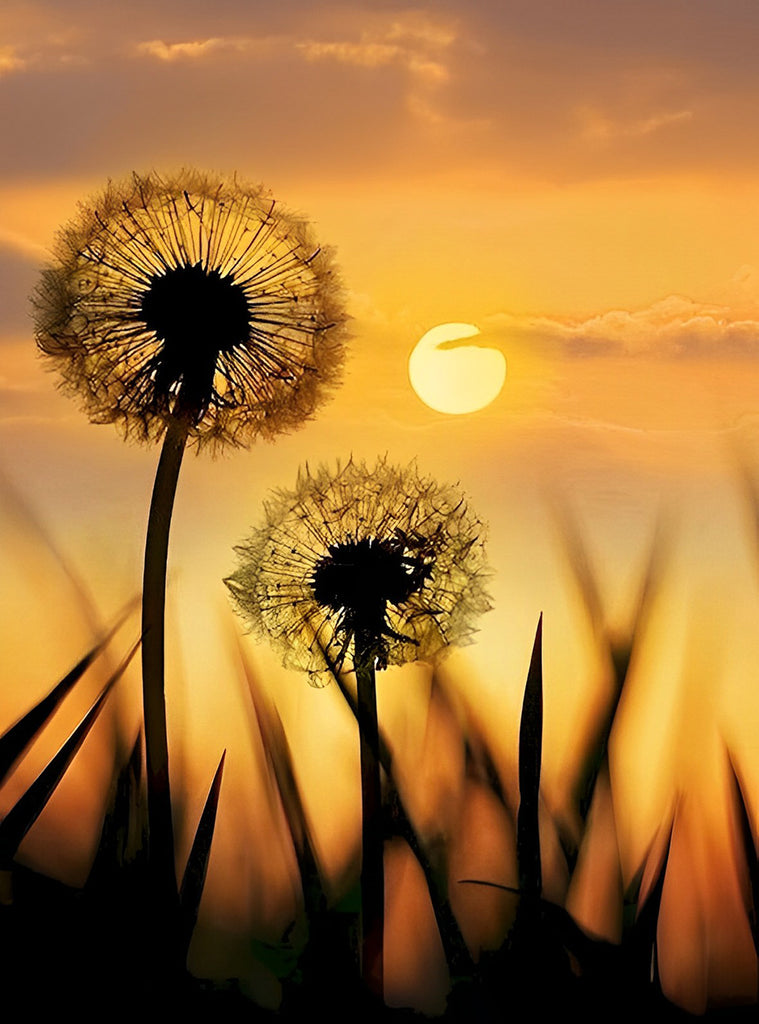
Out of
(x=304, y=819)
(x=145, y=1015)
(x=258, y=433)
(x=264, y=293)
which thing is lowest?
(x=145, y=1015)

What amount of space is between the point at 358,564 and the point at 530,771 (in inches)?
16.4

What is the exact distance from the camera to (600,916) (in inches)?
86.2

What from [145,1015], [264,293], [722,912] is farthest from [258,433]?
[722,912]

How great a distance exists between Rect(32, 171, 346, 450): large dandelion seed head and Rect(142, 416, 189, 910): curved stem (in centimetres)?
9

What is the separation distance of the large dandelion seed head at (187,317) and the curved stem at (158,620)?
9 cm

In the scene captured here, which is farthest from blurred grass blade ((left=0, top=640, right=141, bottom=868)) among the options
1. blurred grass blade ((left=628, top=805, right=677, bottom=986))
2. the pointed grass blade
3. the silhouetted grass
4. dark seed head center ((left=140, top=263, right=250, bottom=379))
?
blurred grass blade ((left=628, top=805, right=677, bottom=986))

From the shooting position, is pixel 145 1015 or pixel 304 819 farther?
pixel 304 819

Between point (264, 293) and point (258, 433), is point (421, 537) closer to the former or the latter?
point (258, 433)

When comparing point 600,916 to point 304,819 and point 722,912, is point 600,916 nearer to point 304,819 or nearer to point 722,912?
point 722,912

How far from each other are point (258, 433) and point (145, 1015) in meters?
0.88

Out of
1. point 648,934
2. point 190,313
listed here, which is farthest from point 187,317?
point 648,934

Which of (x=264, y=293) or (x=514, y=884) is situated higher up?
(x=264, y=293)

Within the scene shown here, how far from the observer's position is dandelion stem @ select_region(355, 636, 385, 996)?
2098 mm

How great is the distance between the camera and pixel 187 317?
209 centimetres
